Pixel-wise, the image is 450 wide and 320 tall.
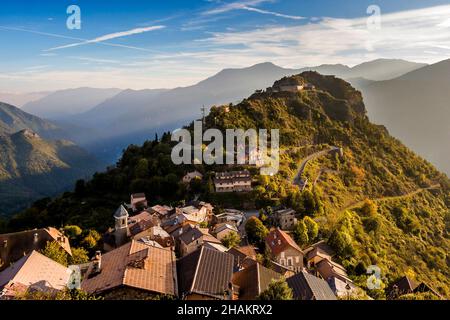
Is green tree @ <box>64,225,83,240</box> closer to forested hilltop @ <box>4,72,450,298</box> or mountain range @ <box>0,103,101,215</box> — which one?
forested hilltop @ <box>4,72,450,298</box>

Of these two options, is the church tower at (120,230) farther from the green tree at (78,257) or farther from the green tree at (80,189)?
the green tree at (80,189)

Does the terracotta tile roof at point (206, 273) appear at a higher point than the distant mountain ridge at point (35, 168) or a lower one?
higher

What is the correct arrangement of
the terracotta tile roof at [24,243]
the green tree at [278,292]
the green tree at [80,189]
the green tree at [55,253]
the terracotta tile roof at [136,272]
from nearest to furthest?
1. the green tree at [278,292]
2. the terracotta tile roof at [136,272]
3. the green tree at [55,253]
4. the terracotta tile roof at [24,243]
5. the green tree at [80,189]

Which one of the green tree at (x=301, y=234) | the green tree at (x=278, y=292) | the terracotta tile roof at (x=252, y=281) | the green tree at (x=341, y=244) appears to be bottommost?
the green tree at (x=341, y=244)

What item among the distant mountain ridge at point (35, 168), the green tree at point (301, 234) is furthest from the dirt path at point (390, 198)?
the distant mountain ridge at point (35, 168)

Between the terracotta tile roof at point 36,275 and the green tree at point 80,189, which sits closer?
the terracotta tile roof at point 36,275

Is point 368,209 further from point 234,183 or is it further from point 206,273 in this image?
point 206,273

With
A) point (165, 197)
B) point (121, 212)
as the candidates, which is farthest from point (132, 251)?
point (165, 197)
